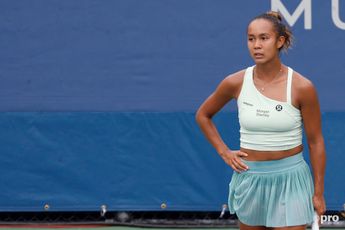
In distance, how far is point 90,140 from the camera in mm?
6059

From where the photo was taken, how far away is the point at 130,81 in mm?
6047

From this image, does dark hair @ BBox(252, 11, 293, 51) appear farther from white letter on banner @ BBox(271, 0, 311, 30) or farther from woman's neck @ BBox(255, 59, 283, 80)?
white letter on banner @ BBox(271, 0, 311, 30)

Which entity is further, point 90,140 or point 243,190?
point 90,140

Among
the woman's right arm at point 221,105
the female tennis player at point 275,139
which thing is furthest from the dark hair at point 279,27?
the woman's right arm at point 221,105

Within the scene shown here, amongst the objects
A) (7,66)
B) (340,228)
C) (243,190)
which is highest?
(7,66)

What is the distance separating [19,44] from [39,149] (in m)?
0.75

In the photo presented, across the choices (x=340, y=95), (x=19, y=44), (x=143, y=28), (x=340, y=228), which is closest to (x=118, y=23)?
(x=143, y=28)

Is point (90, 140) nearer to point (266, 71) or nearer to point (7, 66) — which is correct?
point (7, 66)

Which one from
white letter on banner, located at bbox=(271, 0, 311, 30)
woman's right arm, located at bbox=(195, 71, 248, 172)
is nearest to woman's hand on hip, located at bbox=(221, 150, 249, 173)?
woman's right arm, located at bbox=(195, 71, 248, 172)

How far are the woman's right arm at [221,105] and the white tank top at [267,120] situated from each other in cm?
6

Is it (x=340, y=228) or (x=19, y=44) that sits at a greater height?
(x=19, y=44)

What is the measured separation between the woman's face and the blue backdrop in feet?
7.02

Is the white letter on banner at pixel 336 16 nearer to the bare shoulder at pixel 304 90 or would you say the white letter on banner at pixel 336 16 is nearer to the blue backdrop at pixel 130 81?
the blue backdrop at pixel 130 81

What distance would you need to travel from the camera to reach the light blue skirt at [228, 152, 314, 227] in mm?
3852
